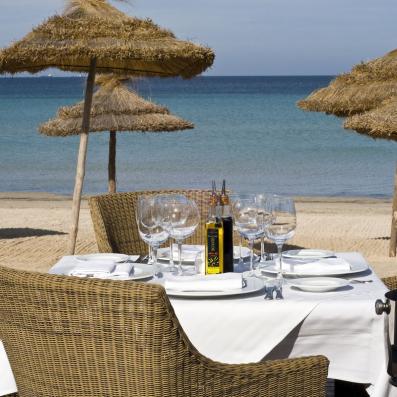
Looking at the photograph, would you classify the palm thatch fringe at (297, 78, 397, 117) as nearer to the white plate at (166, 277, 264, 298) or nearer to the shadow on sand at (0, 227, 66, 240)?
the shadow on sand at (0, 227, 66, 240)

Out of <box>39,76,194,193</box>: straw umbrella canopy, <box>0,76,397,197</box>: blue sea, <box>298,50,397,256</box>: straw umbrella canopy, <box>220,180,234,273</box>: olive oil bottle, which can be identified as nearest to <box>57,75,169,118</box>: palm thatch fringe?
<box>39,76,194,193</box>: straw umbrella canopy

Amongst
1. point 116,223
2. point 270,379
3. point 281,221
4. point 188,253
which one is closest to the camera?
point 270,379

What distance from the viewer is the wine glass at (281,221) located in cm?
359

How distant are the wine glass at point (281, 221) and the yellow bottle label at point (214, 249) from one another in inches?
7.2

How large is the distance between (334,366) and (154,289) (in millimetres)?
905

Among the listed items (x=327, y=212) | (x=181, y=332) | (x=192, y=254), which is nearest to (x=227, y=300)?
(x=181, y=332)

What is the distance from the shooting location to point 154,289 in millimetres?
2635

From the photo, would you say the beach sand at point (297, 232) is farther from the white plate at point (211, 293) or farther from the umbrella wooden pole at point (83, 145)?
the white plate at point (211, 293)

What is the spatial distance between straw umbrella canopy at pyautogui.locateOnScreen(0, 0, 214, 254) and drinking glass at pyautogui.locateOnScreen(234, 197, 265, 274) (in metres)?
3.57

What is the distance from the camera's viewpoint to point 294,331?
127 inches

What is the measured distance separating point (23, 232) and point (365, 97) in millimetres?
3813

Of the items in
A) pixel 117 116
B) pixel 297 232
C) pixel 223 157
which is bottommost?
pixel 223 157

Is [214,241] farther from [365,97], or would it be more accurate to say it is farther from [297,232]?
[297,232]

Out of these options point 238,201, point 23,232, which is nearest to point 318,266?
point 238,201
